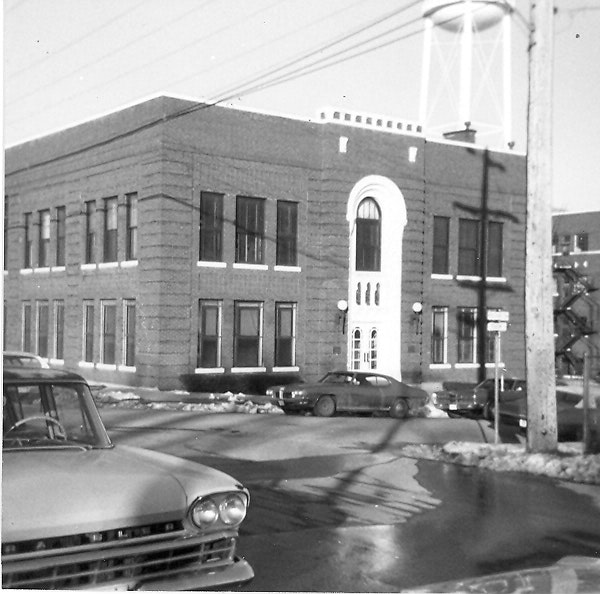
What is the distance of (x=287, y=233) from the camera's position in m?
25.7

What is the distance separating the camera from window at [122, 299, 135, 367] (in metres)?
22.8

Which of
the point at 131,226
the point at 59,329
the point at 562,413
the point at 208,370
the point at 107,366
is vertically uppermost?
the point at 131,226

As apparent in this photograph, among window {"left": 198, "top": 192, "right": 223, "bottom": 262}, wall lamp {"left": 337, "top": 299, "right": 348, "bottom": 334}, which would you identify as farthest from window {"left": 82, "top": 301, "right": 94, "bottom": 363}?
wall lamp {"left": 337, "top": 299, "right": 348, "bottom": 334}

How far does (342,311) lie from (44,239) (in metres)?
8.33

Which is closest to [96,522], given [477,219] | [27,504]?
[27,504]

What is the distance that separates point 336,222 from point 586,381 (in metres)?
14.1

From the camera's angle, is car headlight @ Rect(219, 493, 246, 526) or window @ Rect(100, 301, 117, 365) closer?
car headlight @ Rect(219, 493, 246, 526)

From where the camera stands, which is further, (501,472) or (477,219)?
(477,219)

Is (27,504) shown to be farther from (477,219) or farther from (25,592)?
(477,219)

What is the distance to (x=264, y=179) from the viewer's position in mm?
25125

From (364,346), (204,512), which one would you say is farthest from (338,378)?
(204,512)

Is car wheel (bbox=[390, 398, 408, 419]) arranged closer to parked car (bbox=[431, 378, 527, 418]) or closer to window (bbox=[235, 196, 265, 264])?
parked car (bbox=[431, 378, 527, 418])

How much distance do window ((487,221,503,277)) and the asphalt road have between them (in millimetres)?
14186

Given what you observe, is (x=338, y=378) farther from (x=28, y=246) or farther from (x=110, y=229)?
(x=28, y=246)
